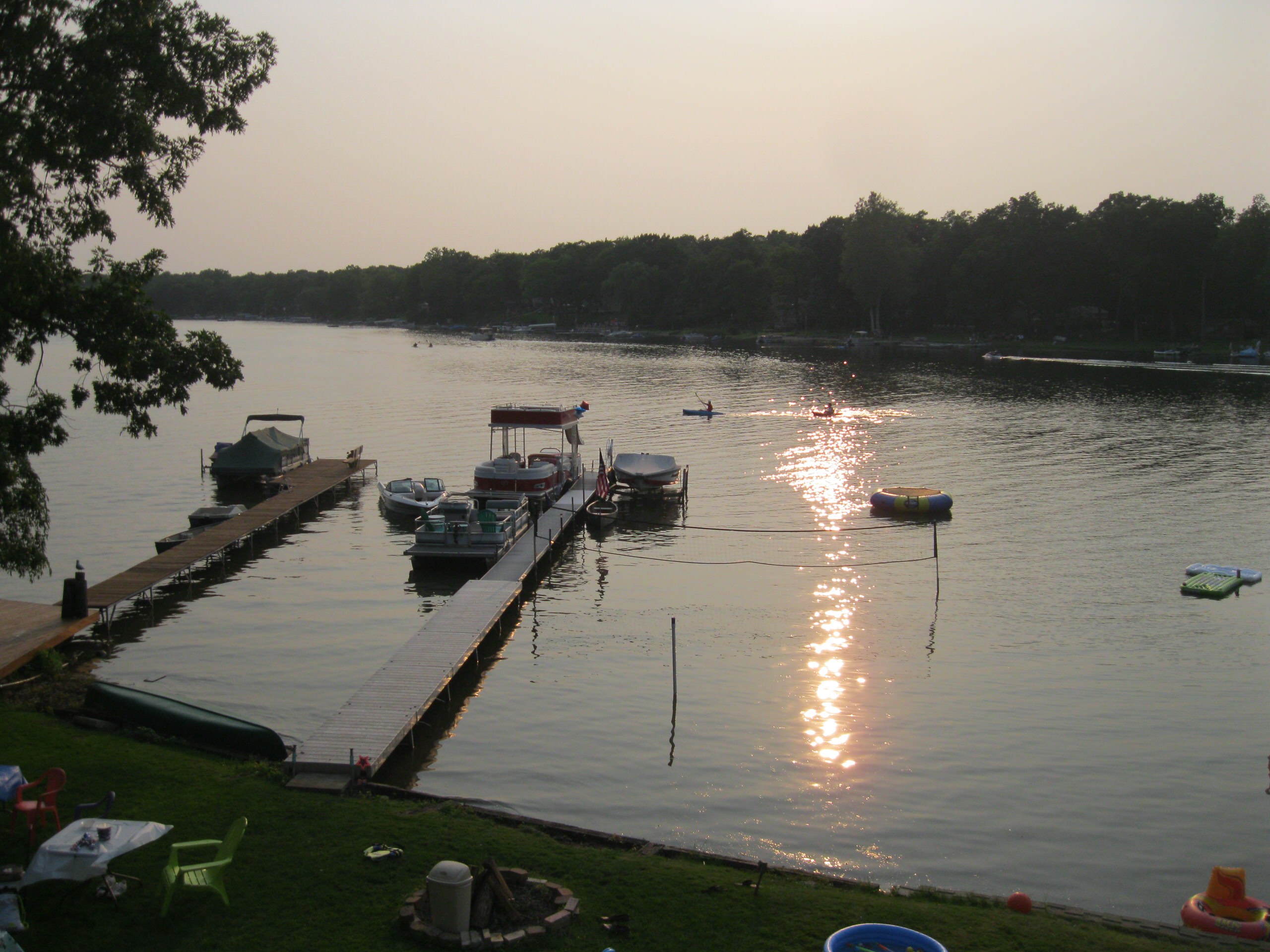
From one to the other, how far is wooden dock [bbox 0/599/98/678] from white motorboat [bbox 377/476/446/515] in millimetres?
17315

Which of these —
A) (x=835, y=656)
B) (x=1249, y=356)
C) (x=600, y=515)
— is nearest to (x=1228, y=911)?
(x=835, y=656)

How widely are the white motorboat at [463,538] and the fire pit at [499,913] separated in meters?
22.0

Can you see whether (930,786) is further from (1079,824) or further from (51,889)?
(51,889)

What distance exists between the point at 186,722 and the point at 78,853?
6582 mm

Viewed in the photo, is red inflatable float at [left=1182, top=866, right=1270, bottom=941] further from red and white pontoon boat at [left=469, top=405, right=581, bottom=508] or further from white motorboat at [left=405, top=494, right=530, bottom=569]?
red and white pontoon boat at [left=469, top=405, right=581, bottom=508]

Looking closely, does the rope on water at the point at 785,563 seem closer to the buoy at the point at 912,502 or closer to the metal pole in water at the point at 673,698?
the buoy at the point at 912,502

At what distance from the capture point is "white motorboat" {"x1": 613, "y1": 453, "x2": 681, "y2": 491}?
152 feet

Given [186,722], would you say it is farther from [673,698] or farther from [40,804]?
[673,698]

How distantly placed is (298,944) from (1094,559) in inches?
1245

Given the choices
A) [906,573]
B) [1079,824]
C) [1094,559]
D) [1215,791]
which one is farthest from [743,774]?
[1094,559]

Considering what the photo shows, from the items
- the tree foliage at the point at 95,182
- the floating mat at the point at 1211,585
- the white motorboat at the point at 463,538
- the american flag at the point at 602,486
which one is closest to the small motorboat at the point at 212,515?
the white motorboat at the point at 463,538

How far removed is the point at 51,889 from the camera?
39.5 ft

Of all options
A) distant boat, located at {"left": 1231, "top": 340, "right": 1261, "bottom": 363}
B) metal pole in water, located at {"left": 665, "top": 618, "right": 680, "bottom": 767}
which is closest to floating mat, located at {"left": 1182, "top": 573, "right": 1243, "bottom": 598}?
metal pole in water, located at {"left": 665, "top": 618, "right": 680, "bottom": 767}

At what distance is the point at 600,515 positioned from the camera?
1645 inches
